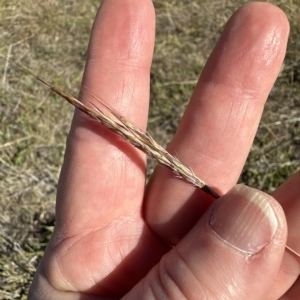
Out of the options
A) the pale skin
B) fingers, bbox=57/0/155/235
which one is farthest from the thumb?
fingers, bbox=57/0/155/235

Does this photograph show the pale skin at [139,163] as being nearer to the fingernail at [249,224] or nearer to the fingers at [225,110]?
the fingers at [225,110]

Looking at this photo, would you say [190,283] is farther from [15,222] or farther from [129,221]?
[15,222]

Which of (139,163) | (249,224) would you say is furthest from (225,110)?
(249,224)

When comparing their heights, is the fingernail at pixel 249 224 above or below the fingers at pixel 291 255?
above

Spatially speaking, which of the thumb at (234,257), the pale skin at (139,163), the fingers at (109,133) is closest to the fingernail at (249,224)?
the thumb at (234,257)

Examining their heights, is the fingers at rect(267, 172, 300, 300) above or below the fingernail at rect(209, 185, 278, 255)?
below

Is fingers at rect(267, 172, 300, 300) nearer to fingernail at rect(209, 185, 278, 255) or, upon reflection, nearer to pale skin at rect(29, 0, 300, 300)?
pale skin at rect(29, 0, 300, 300)

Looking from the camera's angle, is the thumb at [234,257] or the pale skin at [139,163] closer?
the thumb at [234,257]
